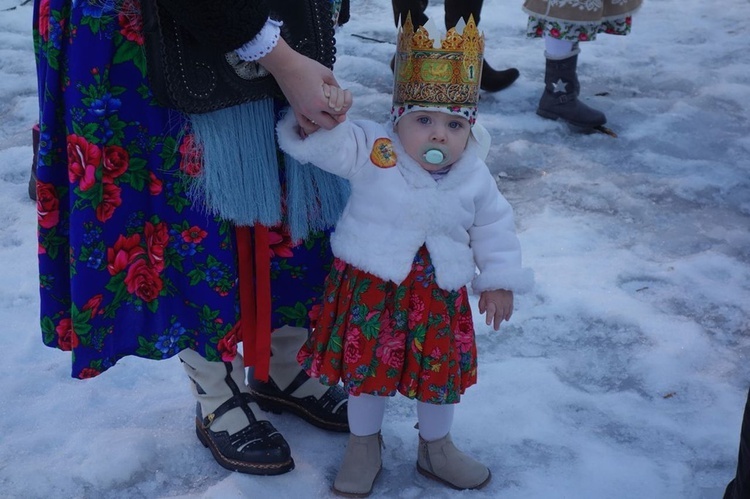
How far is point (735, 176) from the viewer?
3068 millimetres

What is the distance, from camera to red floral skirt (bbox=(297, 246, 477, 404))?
1.53 m

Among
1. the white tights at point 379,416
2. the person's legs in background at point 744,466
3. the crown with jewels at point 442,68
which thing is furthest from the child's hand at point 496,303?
the person's legs in background at point 744,466

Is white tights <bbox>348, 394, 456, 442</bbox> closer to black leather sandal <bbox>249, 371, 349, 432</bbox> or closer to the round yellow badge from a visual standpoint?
black leather sandal <bbox>249, 371, 349, 432</bbox>

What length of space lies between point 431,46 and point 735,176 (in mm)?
2040

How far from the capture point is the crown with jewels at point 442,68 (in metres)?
1.42

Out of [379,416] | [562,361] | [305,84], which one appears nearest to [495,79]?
[562,361]

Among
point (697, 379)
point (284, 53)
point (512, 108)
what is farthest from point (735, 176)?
point (284, 53)

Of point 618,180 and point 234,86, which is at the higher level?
point 234,86

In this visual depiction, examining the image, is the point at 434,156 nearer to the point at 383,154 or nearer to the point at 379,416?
the point at 383,154

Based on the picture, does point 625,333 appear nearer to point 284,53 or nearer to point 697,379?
point 697,379

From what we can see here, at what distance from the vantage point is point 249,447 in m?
1.77

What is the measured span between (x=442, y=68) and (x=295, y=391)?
0.85 metres

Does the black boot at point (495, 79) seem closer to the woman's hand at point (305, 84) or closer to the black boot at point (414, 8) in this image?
the black boot at point (414, 8)

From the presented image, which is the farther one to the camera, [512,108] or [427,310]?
[512,108]
